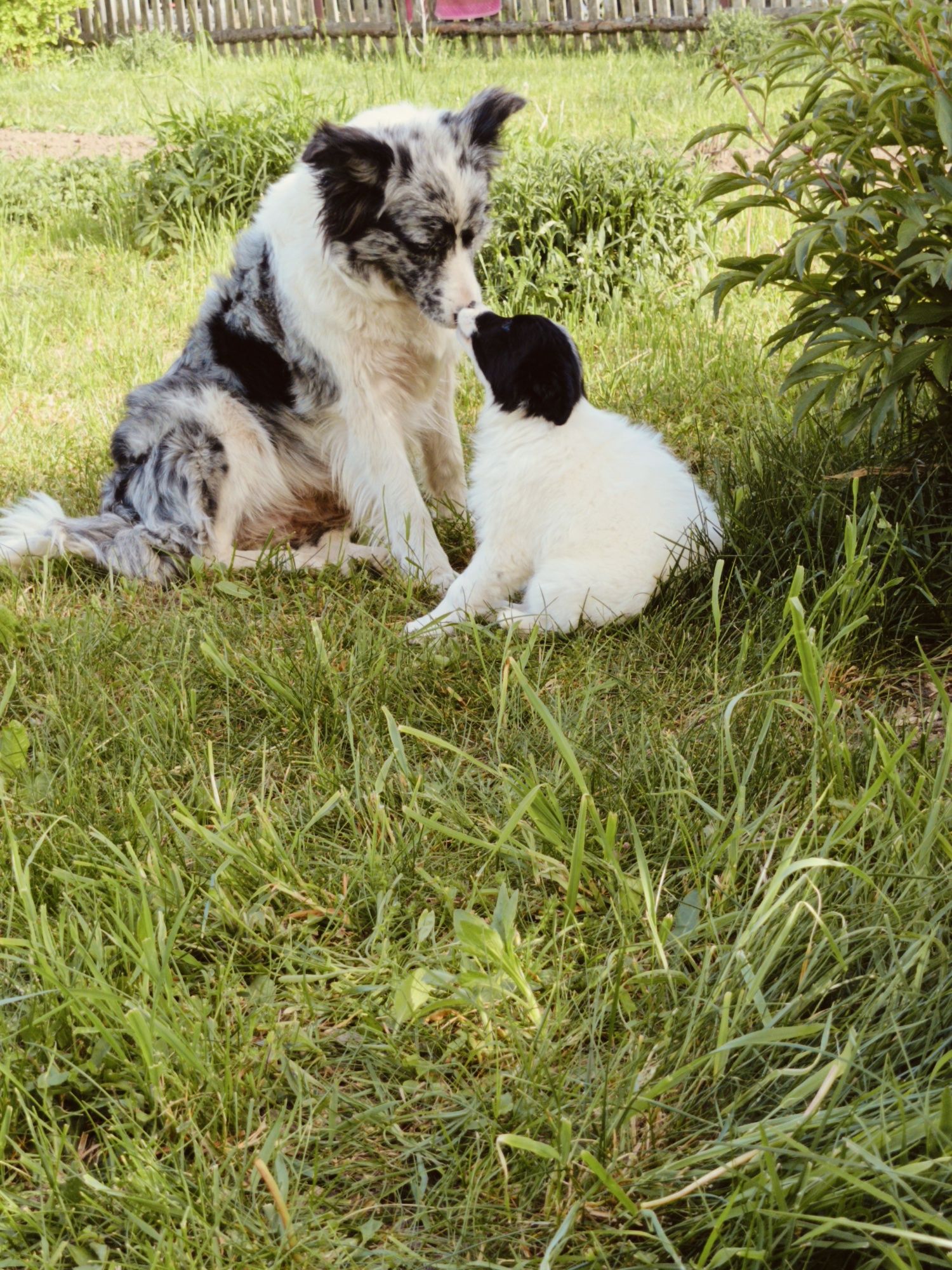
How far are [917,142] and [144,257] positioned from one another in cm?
512

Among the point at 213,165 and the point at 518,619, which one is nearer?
the point at 518,619

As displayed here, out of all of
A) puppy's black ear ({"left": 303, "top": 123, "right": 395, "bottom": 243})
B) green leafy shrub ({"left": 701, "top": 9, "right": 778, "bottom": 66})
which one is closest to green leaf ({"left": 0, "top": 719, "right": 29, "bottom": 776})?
puppy's black ear ({"left": 303, "top": 123, "right": 395, "bottom": 243})

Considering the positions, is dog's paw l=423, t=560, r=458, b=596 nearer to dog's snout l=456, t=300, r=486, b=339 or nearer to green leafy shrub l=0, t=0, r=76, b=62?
dog's snout l=456, t=300, r=486, b=339

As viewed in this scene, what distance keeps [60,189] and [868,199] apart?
6691 mm

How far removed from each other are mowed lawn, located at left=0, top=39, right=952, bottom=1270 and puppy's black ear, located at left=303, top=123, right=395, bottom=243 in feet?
3.36

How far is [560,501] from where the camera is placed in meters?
2.76

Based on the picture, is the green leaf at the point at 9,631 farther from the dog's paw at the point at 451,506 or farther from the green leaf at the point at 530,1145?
the green leaf at the point at 530,1145

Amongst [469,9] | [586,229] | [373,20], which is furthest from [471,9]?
[586,229]

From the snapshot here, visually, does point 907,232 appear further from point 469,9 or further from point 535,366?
point 469,9

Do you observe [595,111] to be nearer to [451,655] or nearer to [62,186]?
[62,186]

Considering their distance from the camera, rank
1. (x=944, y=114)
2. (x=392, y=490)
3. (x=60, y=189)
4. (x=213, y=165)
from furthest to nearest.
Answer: (x=60, y=189), (x=213, y=165), (x=392, y=490), (x=944, y=114)

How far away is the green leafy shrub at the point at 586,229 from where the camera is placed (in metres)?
5.07

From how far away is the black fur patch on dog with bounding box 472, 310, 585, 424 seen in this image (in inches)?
108

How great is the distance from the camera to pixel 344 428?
3.54 meters
